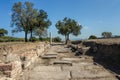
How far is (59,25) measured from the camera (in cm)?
5431

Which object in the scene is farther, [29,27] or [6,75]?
[29,27]

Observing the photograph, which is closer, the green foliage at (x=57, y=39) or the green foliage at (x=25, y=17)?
the green foliage at (x=25, y=17)

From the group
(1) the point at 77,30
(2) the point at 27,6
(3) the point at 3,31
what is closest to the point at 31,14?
(2) the point at 27,6

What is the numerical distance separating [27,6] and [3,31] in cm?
2306

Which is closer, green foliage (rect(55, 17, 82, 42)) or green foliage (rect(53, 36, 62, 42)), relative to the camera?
green foliage (rect(55, 17, 82, 42))

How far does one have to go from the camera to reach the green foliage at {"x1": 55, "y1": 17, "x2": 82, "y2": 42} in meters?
53.3

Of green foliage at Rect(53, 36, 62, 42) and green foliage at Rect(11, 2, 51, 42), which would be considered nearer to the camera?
green foliage at Rect(11, 2, 51, 42)

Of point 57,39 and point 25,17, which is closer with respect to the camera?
point 25,17

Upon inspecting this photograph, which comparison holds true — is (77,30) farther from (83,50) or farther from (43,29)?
(83,50)

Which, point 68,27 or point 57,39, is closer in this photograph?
point 68,27

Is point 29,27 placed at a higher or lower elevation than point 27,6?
lower

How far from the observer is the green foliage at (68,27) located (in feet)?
175

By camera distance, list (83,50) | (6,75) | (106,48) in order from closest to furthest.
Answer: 1. (6,75)
2. (106,48)
3. (83,50)

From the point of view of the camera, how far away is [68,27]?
53.1 meters
